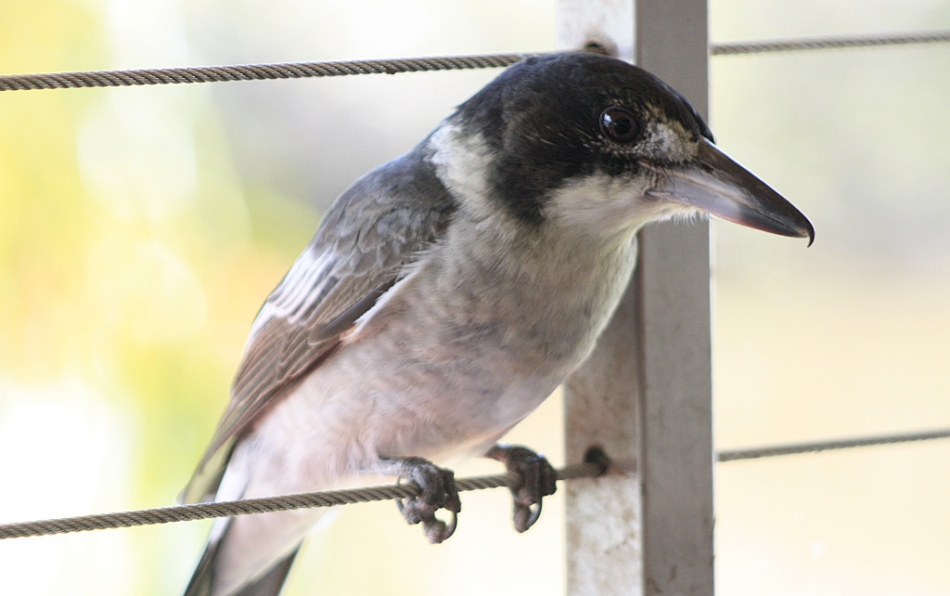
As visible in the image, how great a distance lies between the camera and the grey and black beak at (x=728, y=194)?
117 centimetres

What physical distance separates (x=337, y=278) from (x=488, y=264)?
0.28 metres

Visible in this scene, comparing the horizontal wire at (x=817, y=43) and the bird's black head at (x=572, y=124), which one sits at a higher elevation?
the horizontal wire at (x=817, y=43)

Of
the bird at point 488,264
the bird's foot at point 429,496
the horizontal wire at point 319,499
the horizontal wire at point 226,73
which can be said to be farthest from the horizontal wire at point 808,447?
the horizontal wire at point 226,73

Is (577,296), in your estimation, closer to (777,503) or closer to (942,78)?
(777,503)

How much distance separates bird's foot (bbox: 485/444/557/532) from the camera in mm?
1430

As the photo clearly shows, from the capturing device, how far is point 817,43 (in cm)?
131

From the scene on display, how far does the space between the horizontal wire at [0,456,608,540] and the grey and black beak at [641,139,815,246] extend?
430mm

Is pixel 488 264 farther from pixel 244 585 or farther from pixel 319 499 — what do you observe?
pixel 244 585

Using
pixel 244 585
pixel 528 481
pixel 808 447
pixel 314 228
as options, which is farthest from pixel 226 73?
pixel 314 228

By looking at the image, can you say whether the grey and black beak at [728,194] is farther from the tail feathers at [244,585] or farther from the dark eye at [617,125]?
the tail feathers at [244,585]

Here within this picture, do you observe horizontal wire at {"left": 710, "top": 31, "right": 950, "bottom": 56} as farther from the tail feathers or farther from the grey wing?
the tail feathers

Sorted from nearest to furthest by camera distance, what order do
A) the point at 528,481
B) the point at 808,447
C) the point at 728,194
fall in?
the point at 728,194, the point at 808,447, the point at 528,481

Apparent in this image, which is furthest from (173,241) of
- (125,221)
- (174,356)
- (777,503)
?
(777,503)

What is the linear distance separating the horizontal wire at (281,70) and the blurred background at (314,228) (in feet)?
4.79
